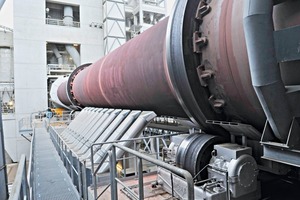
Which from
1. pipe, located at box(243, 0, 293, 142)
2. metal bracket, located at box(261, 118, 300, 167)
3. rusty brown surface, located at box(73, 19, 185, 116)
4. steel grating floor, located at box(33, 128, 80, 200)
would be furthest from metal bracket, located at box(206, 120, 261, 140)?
steel grating floor, located at box(33, 128, 80, 200)

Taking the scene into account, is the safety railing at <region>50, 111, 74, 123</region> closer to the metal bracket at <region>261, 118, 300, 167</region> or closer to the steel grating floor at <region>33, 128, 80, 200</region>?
the steel grating floor at <region>33, 128, 80, 200</region>

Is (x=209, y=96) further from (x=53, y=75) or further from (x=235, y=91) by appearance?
(x=53, y=75)

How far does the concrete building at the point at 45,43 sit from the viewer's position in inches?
634

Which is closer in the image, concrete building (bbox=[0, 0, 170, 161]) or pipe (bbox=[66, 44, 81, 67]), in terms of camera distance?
concrete building (bbox=[0, 0, 170, 161])

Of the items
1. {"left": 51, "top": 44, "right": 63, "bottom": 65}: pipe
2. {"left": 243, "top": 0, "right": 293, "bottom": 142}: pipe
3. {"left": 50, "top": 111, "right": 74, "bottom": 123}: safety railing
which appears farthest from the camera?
{"left": 51, "top": 44, "right": 63, "bottom": 65}: pipe

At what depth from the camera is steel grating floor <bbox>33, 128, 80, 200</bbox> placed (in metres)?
3.76

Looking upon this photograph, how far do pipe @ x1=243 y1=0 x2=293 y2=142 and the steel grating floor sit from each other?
3.30 m

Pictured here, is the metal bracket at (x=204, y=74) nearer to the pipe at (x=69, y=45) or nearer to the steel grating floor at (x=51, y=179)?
the steel grating floor at (x=51, y=179)

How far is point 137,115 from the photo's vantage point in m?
3.87

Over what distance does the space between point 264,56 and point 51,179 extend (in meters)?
4.38

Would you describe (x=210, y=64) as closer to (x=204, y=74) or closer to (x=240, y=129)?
(x=204, y=74)

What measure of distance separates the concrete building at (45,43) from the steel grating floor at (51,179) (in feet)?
30.0

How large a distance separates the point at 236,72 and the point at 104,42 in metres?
18.2

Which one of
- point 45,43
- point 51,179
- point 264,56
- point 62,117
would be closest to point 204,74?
point 264,56
